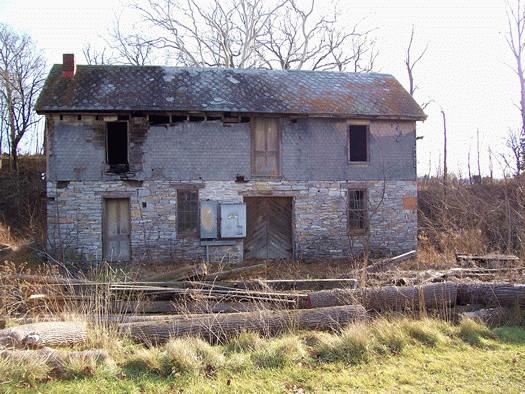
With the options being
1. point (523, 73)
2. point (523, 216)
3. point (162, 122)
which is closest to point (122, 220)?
point (162, 122)

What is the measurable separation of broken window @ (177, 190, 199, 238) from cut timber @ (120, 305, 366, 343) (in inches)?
333

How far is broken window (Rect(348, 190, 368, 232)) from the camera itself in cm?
1655

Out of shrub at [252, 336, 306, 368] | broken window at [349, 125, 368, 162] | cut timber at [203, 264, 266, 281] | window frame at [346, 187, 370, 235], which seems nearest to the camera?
shrub at [252, 336, 306, 368]

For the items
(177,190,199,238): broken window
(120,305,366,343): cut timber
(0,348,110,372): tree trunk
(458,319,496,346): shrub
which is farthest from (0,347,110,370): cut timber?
(177,190,199,238): broken window

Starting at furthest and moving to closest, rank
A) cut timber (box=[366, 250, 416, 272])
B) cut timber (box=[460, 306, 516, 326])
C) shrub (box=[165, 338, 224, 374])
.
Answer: cut timber (box=[366, 250, 416, 272]), cut timber (box=[460, 306, 516, 326]), shrub (box=[165, 338, 224, 374])

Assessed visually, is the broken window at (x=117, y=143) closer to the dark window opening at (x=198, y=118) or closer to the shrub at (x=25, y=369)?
the dark window opening at (x=198, y=118)

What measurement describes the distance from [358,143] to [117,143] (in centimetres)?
841

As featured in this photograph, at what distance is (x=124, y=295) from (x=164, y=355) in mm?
2810

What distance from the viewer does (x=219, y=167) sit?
15.7 meters

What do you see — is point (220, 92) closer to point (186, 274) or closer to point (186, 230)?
point (186, 230)

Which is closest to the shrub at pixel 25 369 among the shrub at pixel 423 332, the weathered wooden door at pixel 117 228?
the shrub at pixel 423 332

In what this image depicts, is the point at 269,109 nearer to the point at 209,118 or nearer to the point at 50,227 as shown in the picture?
the point at 209,118

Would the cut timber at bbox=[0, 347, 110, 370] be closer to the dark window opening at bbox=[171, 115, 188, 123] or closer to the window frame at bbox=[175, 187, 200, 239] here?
the window frame at bbox=[175, 187, 200, 239]

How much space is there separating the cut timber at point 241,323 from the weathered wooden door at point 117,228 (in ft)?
28.6
